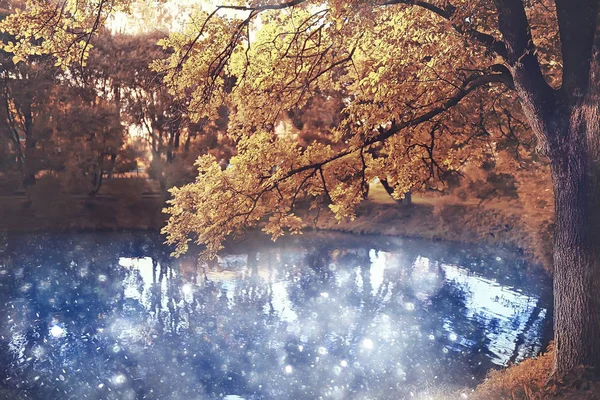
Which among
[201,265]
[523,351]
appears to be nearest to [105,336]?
[201,265]

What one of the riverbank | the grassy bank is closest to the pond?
the grassy bank

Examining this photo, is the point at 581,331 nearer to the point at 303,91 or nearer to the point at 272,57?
the point at 303,91

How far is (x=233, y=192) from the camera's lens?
33.9ft

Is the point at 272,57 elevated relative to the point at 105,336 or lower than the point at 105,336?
elevated

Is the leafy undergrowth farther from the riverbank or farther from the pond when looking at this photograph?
the riverbank

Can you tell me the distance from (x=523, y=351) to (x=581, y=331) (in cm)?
817

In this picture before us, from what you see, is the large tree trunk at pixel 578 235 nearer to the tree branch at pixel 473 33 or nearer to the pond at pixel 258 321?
the tree branch at pixel 473 33

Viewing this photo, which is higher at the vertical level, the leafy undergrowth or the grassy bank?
the leafy undergrowth

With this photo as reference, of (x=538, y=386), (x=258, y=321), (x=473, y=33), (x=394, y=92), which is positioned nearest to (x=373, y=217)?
(x=258, y=321)

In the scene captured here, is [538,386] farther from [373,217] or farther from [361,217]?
[361,217]

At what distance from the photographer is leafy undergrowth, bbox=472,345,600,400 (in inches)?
295

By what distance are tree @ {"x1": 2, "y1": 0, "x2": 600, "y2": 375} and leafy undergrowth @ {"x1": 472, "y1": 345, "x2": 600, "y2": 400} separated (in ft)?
0.97

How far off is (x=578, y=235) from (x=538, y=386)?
255 centimetres

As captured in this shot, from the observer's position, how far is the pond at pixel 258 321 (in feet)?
42.7
